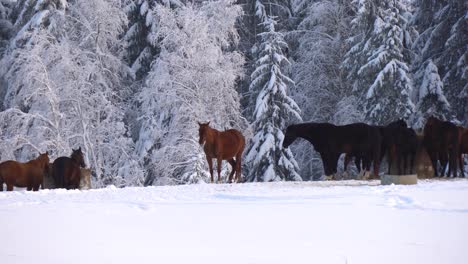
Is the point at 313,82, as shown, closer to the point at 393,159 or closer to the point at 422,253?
the point at 393,159

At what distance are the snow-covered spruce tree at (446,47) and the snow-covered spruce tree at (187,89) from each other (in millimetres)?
8716

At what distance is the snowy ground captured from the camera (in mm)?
6422

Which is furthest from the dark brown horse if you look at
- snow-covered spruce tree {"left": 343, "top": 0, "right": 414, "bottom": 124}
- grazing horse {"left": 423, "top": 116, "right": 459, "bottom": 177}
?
snow-covered spruce tree {"left": 343, "top": 0, "right": 414, "bottom": 124}

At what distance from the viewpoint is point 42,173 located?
16.0 metres

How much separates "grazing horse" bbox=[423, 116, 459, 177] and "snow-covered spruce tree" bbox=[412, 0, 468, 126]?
10318 millimetres

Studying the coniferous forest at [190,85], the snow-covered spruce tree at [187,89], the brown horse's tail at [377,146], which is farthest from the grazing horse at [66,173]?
the snow-covered spruce tree at [187,89]

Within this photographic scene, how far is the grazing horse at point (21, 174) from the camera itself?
1550cm

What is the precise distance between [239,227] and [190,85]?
19.9 meters

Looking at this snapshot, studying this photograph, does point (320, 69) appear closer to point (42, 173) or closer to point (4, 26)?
point (4, 26)

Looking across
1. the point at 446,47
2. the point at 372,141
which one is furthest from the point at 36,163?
the point at 446,47

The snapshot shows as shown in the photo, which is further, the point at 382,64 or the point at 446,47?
the point at 382,64

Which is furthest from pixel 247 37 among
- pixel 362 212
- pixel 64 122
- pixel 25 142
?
pixel 362 212

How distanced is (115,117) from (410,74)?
14243mm

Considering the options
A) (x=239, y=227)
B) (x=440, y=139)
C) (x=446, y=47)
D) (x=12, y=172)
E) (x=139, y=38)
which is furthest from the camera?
(x=139, y=38)
